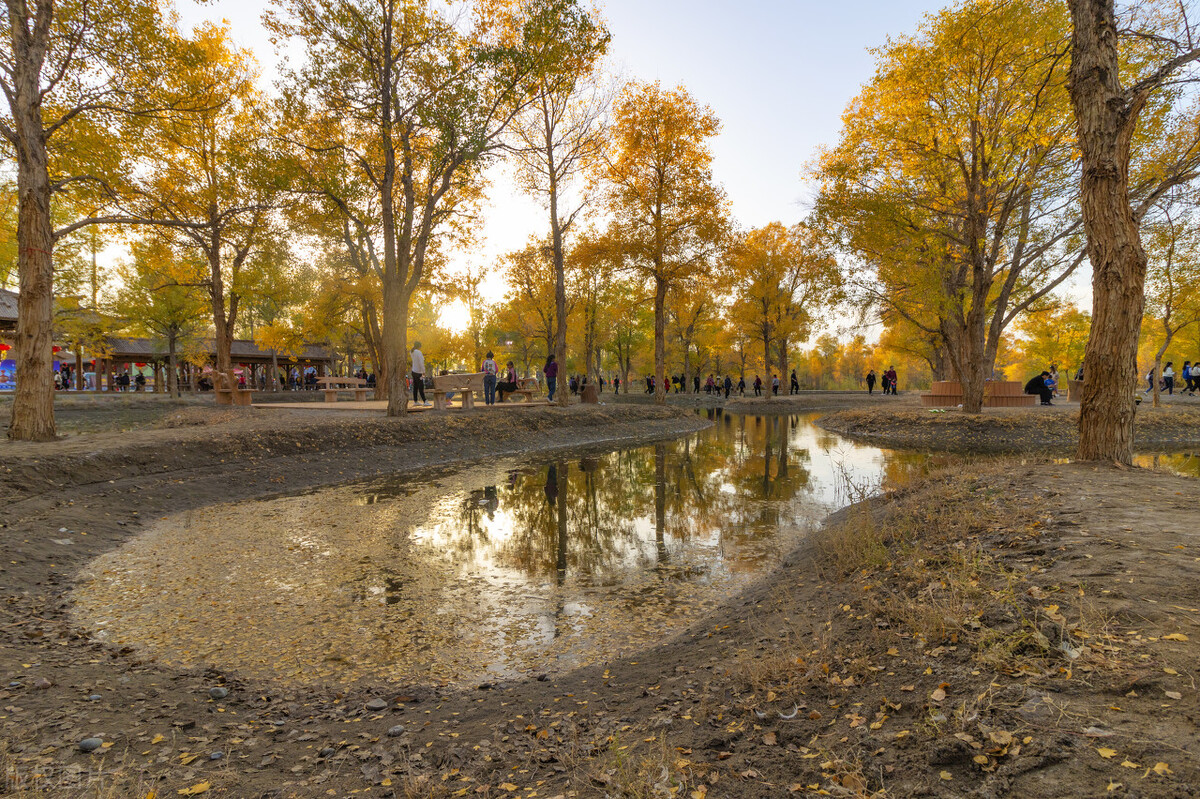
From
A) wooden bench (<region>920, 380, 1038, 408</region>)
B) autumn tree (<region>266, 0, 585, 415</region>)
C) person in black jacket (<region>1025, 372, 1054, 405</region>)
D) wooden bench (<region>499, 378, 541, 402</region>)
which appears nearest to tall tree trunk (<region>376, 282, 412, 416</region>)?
autumn tree (<region>266, 0, 585, 415</region>)

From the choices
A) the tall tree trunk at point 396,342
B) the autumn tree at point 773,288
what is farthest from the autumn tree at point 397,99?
the autumn tree at point 773,288

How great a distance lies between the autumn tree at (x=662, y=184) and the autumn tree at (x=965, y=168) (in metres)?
6.51

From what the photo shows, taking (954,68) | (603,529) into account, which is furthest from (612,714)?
(954,68)

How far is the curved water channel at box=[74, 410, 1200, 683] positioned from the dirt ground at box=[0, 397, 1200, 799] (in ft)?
1.24

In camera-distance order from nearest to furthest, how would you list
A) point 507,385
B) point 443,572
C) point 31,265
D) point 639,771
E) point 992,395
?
1. point 639,771
2. point 443,572
3. point 31,265
4. point 507,385
5. point 992,395

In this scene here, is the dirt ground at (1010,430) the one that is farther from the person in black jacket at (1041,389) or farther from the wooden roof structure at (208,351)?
the wooden roof structure at (208,351)

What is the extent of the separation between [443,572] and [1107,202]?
9.21 m

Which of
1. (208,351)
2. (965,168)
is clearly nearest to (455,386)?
(965,168)

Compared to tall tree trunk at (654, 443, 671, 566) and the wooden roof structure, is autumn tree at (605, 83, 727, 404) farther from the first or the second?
the wooden roof structure

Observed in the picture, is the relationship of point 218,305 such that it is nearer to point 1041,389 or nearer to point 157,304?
point 157,304

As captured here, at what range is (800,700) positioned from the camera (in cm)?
308

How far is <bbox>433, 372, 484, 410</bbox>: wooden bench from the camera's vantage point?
19078 mm

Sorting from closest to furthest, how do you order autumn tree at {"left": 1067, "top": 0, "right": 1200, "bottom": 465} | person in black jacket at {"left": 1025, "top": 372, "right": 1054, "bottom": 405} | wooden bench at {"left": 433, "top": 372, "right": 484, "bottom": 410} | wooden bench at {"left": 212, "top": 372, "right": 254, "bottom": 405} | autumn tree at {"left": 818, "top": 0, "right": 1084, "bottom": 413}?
autumn tree at {"left": 1067, "top": 0, "right": 1200, "bottom": 465}, autumn tree at {"left": 818, "top": 0, "right": 1084, "bottom": 413}, wooden bench at {"left": 433, "top": 372, "right": 484, "bottom": 410}, wooden bench at {"left": 212, "top": 372, "right": 254, "bottom": 405}, person in black jacket at {"left": 1025, "top": 372, "right": 1054, "bottom": 405}

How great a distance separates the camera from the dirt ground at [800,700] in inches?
91.4
